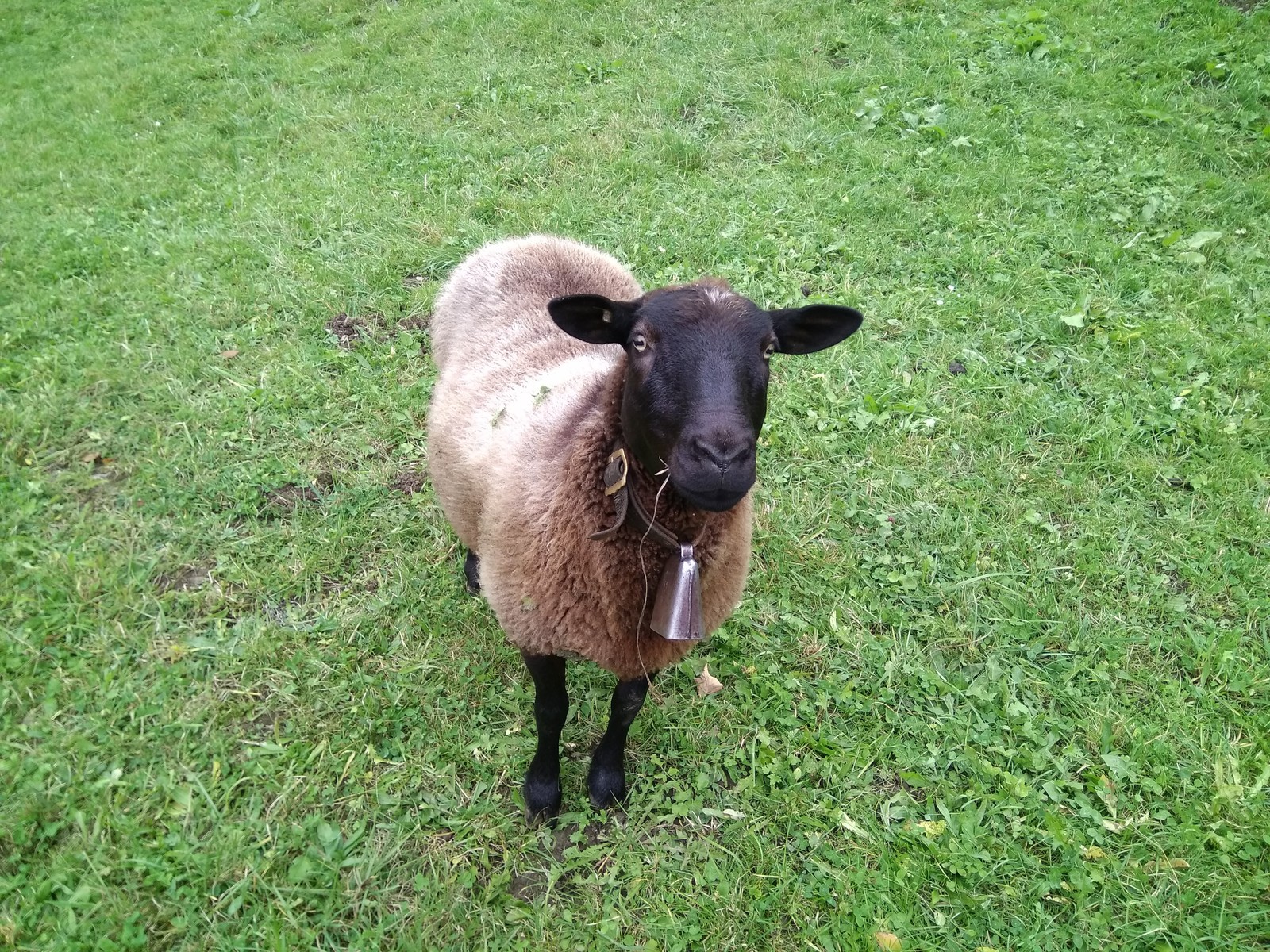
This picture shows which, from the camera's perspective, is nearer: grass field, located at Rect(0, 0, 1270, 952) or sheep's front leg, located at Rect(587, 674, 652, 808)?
grass field, located at Rect(0, 0, 1270, 952)

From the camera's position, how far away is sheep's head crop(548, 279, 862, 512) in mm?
1999

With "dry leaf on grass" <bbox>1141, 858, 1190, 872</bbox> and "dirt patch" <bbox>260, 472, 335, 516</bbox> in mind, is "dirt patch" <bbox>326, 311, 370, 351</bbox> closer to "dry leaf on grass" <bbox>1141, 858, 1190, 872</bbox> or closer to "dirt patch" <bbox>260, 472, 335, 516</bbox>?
"dirt patch" <bbox>260, 472, 335, 516</bbox>

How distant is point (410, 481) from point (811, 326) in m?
2.73

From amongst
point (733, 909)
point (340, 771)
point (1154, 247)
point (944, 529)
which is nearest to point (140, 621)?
point (340, 771)

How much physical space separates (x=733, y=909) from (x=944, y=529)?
7.40 ft

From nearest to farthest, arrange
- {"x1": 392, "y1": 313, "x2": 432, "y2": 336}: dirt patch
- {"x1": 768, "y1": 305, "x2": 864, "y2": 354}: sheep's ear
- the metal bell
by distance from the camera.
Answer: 1. the metal bell
2. {"x1": 768, "y1": 305, "x2": 864, "y2": 354}: sheep's ear
3. {"x1": 392, "y1": 313, "x2": 432, "y2": 336}: dirt patch

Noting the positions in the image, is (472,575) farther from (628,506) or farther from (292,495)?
(628,506)

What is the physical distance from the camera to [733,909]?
263 centimetres

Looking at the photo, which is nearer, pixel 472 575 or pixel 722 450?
pixel 722 450

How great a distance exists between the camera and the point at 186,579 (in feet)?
12.4

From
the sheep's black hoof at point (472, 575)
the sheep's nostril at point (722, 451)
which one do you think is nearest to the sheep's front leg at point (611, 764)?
the sheep's black hoof at point (472, 575)

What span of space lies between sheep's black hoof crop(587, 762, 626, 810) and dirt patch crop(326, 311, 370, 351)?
3.64 metres

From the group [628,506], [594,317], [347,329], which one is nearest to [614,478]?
[628,506]

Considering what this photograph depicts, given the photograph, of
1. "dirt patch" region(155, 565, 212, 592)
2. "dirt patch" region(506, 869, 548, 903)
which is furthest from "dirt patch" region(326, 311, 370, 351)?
"dirt patch" region(506, 869, 548, 903)
